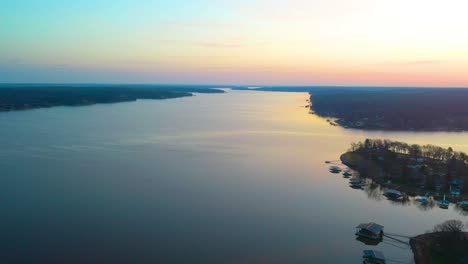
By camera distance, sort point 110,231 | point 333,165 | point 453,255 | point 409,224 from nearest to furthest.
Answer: point 453,255, point 110,231, point 409,224, point 333,165

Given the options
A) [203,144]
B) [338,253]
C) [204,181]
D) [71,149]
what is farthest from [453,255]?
[71,149]

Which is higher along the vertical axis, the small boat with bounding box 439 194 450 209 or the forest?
the forest

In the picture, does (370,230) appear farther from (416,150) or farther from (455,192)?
(416,150)

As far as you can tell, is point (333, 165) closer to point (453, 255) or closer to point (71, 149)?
point (453, 255)

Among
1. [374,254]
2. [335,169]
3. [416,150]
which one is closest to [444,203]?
[335,169]

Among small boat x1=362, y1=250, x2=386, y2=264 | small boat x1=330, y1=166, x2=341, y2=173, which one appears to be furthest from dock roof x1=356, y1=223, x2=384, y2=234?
small boat x1=330, y1=166, x2=341, y2=173

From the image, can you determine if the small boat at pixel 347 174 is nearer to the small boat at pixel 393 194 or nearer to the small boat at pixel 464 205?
the small boat at pixel 393 194

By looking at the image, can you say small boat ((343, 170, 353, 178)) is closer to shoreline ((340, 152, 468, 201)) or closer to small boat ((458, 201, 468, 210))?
shoreline ((340, 152, 468, 201))
